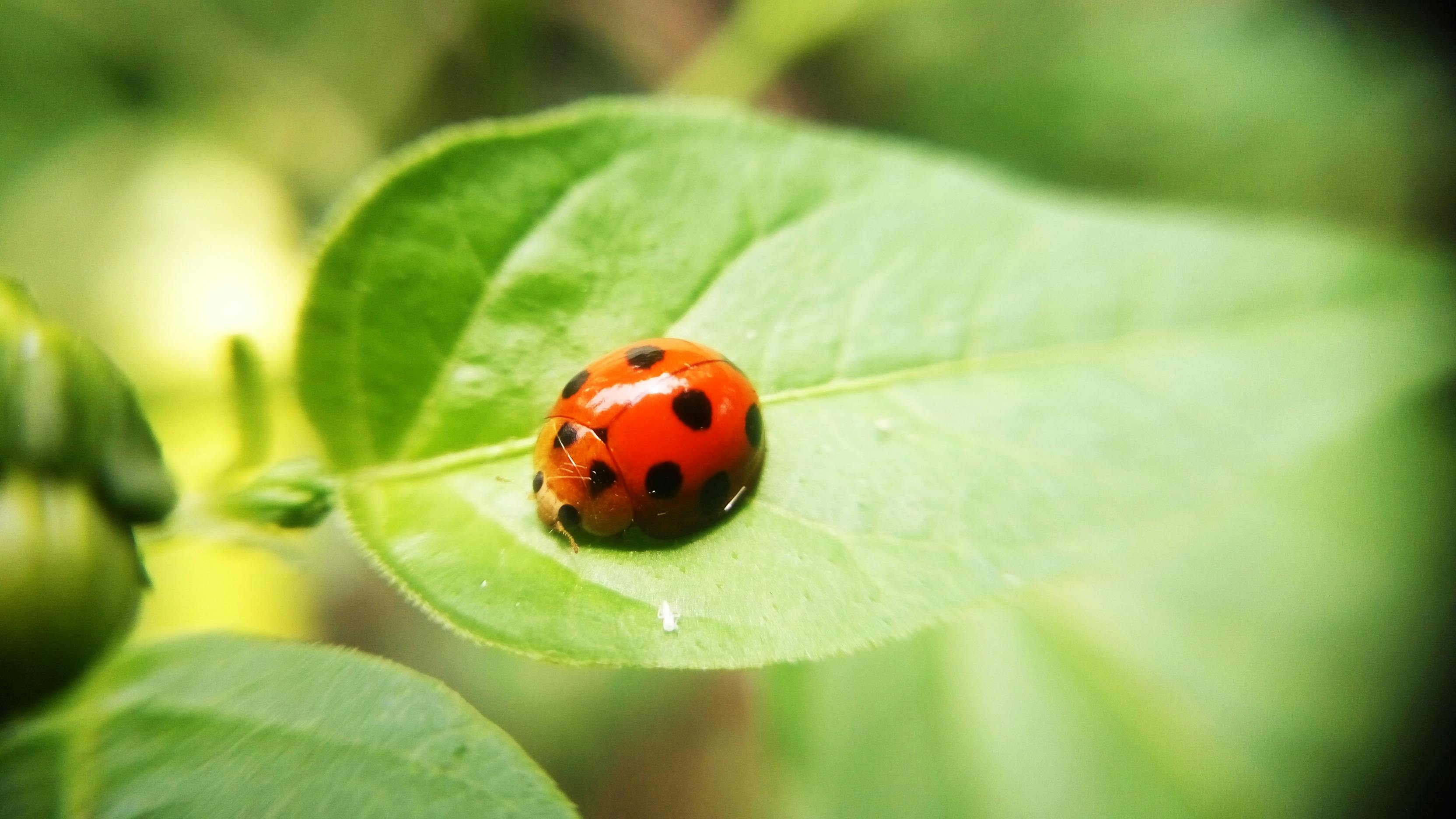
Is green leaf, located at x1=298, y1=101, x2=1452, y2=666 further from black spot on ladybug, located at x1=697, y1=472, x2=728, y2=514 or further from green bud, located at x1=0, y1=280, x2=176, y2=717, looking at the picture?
green bud, located at x1=0, y1=280, x2=176, y2=717

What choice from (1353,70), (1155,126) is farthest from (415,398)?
(1353,70)

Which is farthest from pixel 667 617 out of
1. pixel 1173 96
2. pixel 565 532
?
pixel 1173 96

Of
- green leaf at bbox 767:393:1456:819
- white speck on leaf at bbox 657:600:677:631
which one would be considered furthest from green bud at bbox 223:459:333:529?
green leaf at bbox 767:393:1456:819

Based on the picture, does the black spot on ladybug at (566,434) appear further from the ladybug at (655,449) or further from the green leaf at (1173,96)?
the green leaf at (1173,96)

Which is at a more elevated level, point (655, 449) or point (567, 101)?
point (567, 101)

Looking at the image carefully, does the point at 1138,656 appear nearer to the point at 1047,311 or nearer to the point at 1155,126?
the point at 1047,311

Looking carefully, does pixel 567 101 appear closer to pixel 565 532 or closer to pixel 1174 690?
pixel 565 532

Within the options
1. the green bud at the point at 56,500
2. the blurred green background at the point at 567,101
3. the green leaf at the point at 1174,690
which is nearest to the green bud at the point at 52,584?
the green bud at the point at 56,500
